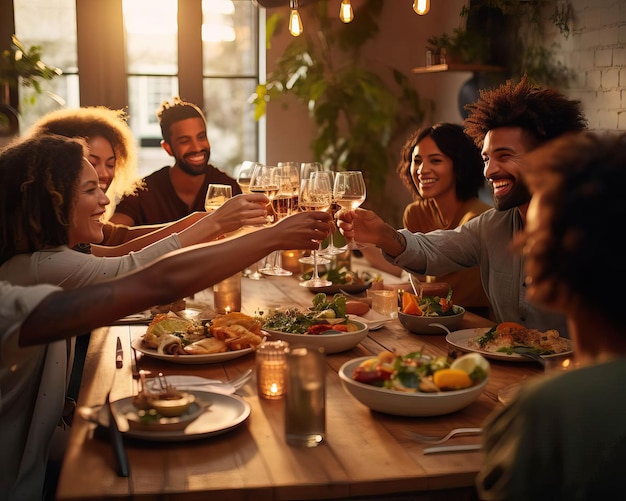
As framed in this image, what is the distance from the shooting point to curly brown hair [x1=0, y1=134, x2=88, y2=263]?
201cm

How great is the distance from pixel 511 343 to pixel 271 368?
0.63 meters

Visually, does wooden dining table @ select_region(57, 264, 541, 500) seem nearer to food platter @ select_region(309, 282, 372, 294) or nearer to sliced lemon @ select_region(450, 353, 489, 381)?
sliced lemon @ select_region(450, 353, 489, 381)

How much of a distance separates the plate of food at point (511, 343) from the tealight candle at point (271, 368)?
506mm

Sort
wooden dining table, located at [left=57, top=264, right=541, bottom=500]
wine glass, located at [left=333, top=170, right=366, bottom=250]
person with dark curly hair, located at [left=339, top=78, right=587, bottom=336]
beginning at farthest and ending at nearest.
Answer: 1. person with dark curly hair, located at [left=339, top=78, right=587, bottom=336]
2. wine glass, located at [left=333, top=170, right=366, bottom=250]
3. wooden dining table, located at [left=57, top=264, right=541, bottom=500]

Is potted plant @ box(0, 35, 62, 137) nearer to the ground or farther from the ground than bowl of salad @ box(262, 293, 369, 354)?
farther from the ground

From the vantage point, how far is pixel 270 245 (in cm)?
173

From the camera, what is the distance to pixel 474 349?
2.04 metres

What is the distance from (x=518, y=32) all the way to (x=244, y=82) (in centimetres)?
209

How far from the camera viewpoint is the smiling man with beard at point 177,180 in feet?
13.4

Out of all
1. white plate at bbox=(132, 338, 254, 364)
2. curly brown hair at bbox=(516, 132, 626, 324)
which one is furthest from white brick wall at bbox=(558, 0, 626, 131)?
curly brown hair at bbox=(516, 132, 626, 324)

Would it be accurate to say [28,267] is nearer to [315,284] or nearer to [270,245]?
[270,245]

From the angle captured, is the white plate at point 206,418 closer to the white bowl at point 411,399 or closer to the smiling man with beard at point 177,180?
the white bowl at point 411,399

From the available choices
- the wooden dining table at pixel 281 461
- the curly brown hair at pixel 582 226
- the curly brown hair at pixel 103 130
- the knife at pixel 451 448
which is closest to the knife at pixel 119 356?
the wooden dining table at pixel 281 461

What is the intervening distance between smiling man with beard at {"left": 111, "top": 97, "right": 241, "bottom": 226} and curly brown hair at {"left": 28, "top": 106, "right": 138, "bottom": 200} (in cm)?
71
